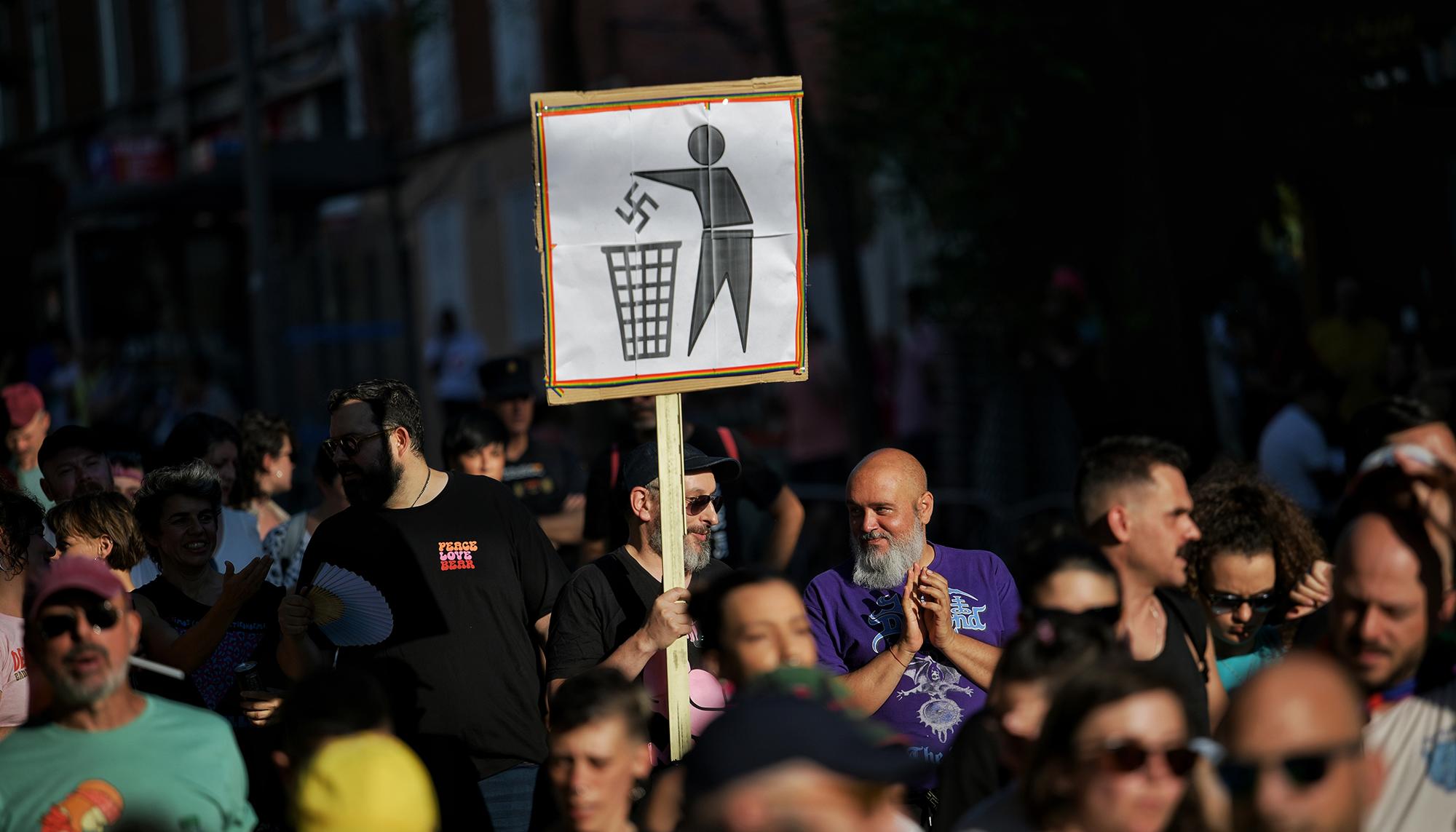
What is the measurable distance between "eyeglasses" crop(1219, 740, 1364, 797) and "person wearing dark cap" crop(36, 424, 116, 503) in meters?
4.92

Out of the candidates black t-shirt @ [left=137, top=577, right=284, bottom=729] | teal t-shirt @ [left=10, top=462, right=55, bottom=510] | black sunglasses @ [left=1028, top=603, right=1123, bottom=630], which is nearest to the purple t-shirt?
black sunglasses @ [left=1028, top=603, right=1123, bottom=630]

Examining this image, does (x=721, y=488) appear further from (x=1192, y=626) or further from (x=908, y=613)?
(x=1192, y=626)

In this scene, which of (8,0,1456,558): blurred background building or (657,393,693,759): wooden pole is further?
(8,0,1456,558): blurred background building

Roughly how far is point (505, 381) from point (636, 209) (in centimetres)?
341

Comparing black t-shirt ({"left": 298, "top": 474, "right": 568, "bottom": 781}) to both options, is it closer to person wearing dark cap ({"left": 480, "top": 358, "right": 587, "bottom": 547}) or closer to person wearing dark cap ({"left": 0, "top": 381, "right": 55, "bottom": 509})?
person wearing dark cap ({"left": 480, "top": 358, "right": 587, "bottom": 547})

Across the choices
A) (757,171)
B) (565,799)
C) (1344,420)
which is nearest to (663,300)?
(757,171)

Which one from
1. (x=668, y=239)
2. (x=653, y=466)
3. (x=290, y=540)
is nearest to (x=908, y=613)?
(x=653, y=466)

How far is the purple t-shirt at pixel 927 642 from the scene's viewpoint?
17.6 feet

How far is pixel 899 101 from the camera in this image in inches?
520

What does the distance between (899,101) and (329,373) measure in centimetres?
818

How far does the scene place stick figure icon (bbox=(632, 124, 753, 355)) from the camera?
18.5 ft

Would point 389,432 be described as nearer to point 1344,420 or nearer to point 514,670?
point 514,670

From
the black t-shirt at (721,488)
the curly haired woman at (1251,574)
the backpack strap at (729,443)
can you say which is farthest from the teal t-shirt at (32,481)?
the curly haired woman at (1251,574)

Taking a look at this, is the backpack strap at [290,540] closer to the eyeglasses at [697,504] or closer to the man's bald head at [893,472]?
the eyeglasses at [697,504]
